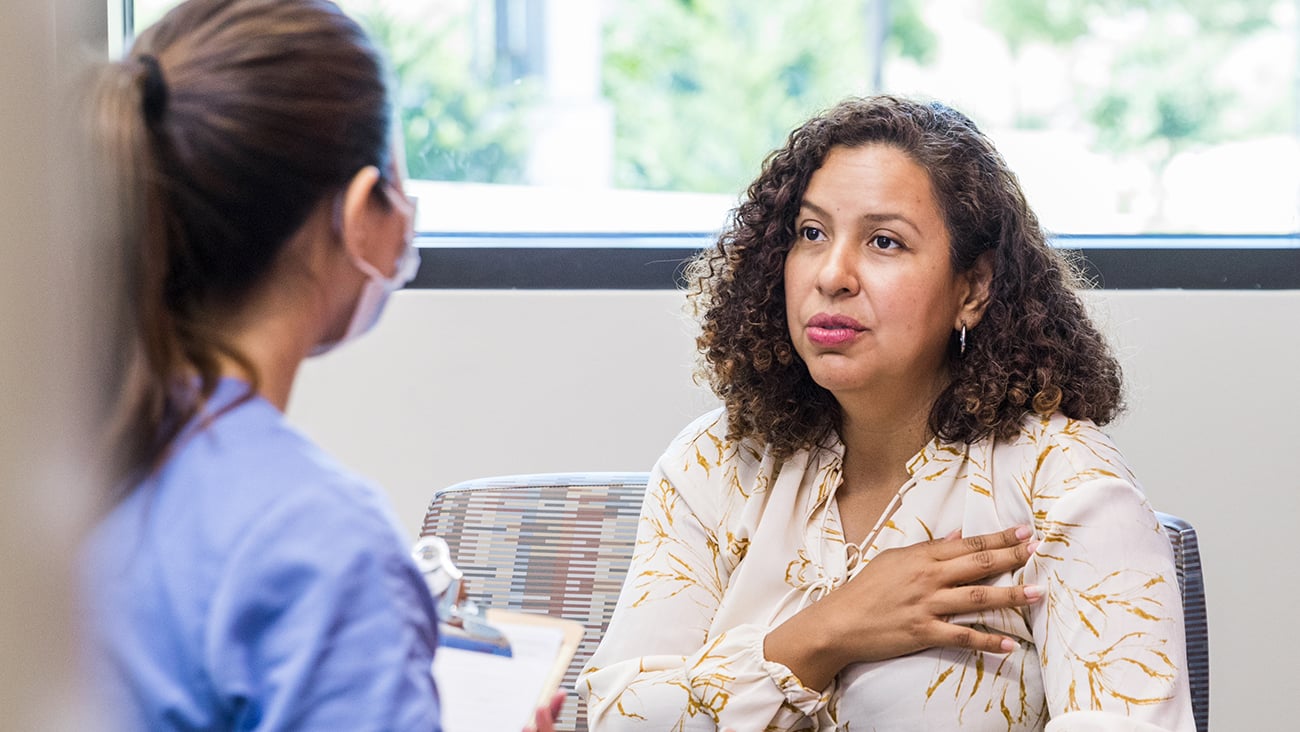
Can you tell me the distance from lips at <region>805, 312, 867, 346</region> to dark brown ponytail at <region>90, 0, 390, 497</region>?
0.93 metres

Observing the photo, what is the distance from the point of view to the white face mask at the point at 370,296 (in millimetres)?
559

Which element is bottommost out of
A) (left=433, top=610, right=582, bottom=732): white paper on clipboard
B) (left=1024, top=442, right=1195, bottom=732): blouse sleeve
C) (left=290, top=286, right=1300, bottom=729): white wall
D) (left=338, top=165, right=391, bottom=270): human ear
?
(left=290, top=286, right=1300, bottom=729): white wall

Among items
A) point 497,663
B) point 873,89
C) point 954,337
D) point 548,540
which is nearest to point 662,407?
point 548,540

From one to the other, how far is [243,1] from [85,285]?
0.68 feet

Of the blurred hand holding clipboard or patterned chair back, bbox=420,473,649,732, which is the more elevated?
the blurred hand holding clipboard

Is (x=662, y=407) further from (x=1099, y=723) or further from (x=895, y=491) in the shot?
(x=1099, y=723)

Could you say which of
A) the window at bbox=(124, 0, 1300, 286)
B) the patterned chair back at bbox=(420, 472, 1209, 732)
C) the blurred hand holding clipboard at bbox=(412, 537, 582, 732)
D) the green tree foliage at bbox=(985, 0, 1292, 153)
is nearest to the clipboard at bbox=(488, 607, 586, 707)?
the blurred hand holding clipboard at bbox=(412, 537, 582, 732)

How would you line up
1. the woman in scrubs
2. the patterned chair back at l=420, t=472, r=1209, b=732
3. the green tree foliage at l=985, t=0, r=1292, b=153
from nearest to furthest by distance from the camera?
the woman in scrubs, the patterned chair back at l=420, t=472, r=1209, b=732, the green tree foliage at l=985, t=0, r=1292, b=153

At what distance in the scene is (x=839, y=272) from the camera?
1.42 meters

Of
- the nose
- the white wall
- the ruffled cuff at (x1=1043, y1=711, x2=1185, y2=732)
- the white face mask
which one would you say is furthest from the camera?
the white wall

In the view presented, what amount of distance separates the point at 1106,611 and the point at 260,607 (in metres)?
1.00

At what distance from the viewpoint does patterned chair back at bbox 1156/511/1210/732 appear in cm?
153

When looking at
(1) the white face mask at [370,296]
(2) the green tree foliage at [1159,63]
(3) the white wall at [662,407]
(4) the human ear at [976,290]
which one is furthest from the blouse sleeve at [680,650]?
(2) the green tree foliage at [1159,63]

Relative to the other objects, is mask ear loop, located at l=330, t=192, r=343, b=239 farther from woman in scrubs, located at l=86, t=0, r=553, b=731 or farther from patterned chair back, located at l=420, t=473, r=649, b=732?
patterned chair back, located at l=420, t=473, r=649, b=732
